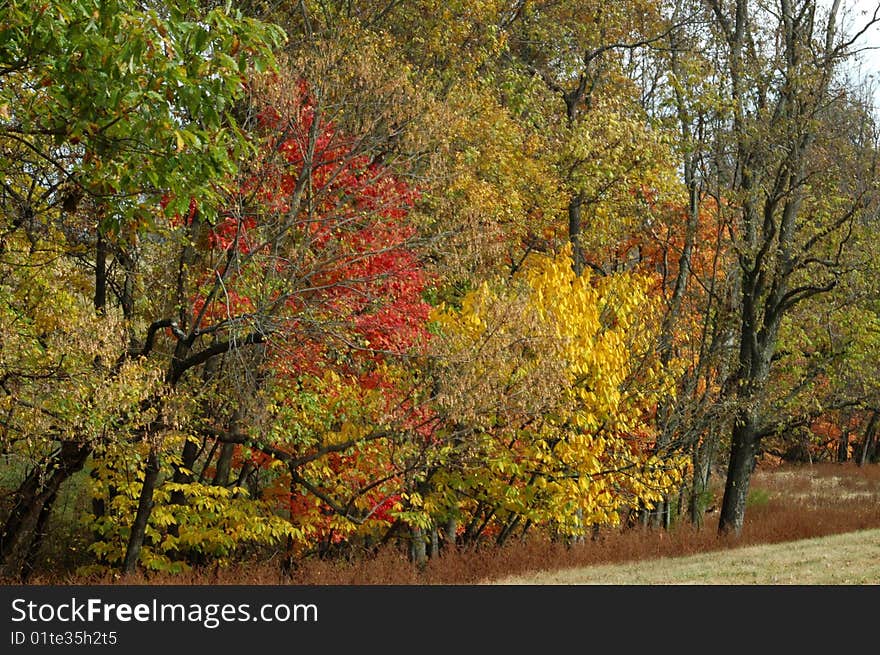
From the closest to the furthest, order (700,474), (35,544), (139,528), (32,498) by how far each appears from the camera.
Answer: (32,498)
(139,528)
(35,544)
(700,474)

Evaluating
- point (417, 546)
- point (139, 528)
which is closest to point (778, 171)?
point (417, 546)

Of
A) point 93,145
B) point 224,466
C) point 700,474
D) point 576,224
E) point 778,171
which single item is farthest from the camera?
point 700,474

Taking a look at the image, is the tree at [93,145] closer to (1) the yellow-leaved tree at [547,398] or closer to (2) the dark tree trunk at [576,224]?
(1) the yellow-leaved tree at [547,398]

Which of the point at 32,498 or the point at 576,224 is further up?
the point at 576,224

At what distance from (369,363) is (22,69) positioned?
27.4 feet

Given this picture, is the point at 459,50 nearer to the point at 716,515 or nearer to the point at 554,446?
the point at 554,446

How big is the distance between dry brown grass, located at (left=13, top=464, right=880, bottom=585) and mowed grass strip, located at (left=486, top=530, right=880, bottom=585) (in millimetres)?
714

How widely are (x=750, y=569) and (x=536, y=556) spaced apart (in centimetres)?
410

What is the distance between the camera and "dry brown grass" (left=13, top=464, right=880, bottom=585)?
605 inches

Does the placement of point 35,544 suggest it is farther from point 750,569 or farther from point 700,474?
point 700,474

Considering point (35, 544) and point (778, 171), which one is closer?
point (35, 544)

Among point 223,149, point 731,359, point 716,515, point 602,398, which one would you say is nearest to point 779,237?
point 731,359

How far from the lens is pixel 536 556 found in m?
18.0
